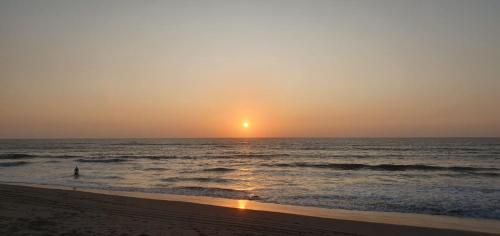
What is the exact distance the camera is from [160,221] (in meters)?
10.7

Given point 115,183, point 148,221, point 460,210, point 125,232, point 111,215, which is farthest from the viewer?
point 115,183

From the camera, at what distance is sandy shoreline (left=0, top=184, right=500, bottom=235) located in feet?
30.8

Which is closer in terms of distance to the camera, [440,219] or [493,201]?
[440,219]

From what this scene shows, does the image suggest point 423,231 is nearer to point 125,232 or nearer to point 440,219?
point 440,219

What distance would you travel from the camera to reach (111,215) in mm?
Result: 11398

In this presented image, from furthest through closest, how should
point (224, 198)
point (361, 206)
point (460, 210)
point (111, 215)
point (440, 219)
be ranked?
point (224, 198) < point (361, 206) < point (460, 210) < point (440, 219) < point (111, 215)

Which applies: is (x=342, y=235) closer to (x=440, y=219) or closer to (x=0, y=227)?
(x=440, y=219)

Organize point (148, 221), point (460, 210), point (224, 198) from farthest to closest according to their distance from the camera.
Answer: point (224, 198)
point (460, 210)
point (148, 221)

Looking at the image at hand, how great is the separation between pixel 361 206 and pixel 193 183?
37.0ft

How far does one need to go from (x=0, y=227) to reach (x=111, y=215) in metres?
2.83

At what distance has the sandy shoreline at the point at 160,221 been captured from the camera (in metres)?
9.40

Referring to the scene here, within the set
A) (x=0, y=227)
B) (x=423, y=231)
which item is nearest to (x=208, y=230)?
(x=0, y=227)

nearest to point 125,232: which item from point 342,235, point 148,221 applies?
point 148,221

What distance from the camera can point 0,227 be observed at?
916 centimetres
